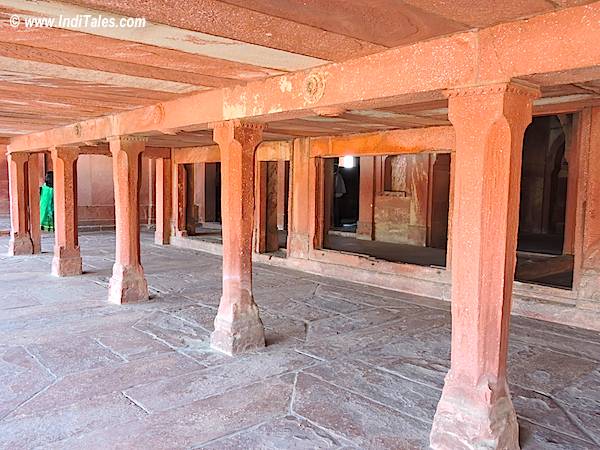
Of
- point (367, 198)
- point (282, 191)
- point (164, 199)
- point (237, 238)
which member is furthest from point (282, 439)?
point (282, 191)

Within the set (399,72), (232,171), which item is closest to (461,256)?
(399,72)

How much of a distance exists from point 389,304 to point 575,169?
300cm

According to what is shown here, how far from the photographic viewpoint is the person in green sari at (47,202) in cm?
1427

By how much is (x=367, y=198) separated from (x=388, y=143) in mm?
5523

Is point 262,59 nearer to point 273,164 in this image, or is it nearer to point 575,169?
point 575,169

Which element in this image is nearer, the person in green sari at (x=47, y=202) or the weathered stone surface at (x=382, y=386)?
the weathered stone surface at (x=382, y=386)

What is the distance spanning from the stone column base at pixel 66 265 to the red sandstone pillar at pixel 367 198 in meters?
7.16

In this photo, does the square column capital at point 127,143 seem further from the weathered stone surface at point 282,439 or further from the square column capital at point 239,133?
the weathered stone surface at point 282,439

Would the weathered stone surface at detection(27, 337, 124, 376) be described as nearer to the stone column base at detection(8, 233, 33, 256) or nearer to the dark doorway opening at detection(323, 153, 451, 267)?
the stone column base at detection(8, 233, 33, 256)

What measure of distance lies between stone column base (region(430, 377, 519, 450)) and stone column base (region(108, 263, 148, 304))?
4.58 m

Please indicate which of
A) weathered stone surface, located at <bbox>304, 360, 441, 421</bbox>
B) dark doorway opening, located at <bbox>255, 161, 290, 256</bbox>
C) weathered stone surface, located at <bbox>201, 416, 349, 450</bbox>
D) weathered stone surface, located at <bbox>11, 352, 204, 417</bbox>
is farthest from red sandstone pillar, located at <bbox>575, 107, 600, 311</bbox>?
dark doorway opening, located at <bbox>255, 161, 290, 256</bbox>

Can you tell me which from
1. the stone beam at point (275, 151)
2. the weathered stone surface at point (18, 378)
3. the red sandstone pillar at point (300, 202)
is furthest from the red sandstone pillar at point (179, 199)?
the weathered stone surface at point (18, 378)

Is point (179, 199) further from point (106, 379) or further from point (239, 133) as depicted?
point (106, 379)

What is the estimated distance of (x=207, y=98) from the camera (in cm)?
471
